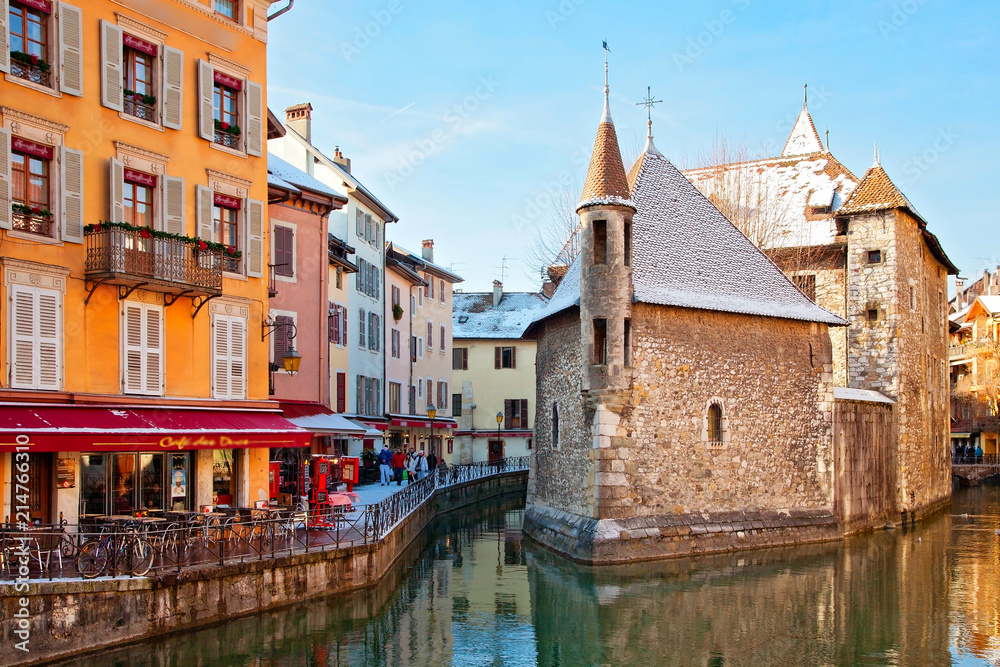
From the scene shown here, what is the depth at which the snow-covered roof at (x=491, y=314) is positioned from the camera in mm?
55281

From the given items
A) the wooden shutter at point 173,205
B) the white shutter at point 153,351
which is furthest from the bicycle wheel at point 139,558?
the wooden shutter at point 173,205

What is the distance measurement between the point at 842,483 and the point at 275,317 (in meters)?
15.9

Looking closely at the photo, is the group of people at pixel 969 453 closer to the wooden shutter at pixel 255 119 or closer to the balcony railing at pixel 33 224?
the wooden shutter at pixel 255 119

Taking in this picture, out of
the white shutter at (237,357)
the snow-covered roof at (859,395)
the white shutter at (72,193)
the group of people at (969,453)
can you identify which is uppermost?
the white shutter at (72,193)

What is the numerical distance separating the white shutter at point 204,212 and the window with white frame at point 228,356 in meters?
1.51

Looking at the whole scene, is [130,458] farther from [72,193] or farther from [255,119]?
[255,119]

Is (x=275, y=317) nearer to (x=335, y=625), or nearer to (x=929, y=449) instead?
(x=335, y=625)

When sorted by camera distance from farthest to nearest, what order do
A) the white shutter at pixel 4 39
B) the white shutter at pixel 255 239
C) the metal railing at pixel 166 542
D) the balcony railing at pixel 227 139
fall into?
the white shutter at pixel 255 239
the balcony railing at pixel 227 139
the white shutter at pixel 4 39
the metal railing at pixel 166 542

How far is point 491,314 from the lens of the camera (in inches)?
A: 2251

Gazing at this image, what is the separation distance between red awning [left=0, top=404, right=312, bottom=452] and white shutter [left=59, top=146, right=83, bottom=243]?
2.88m

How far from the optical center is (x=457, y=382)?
2183 inches

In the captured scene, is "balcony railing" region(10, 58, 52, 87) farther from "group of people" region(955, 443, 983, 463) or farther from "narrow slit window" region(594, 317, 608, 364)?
"group of people" region(955, 443, 983, 463)

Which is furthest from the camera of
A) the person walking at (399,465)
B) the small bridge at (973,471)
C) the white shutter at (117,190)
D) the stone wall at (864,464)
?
the small bridge at (973,471)

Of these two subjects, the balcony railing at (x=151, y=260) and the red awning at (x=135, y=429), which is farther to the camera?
the balcony railing at (x=151, y=260)
